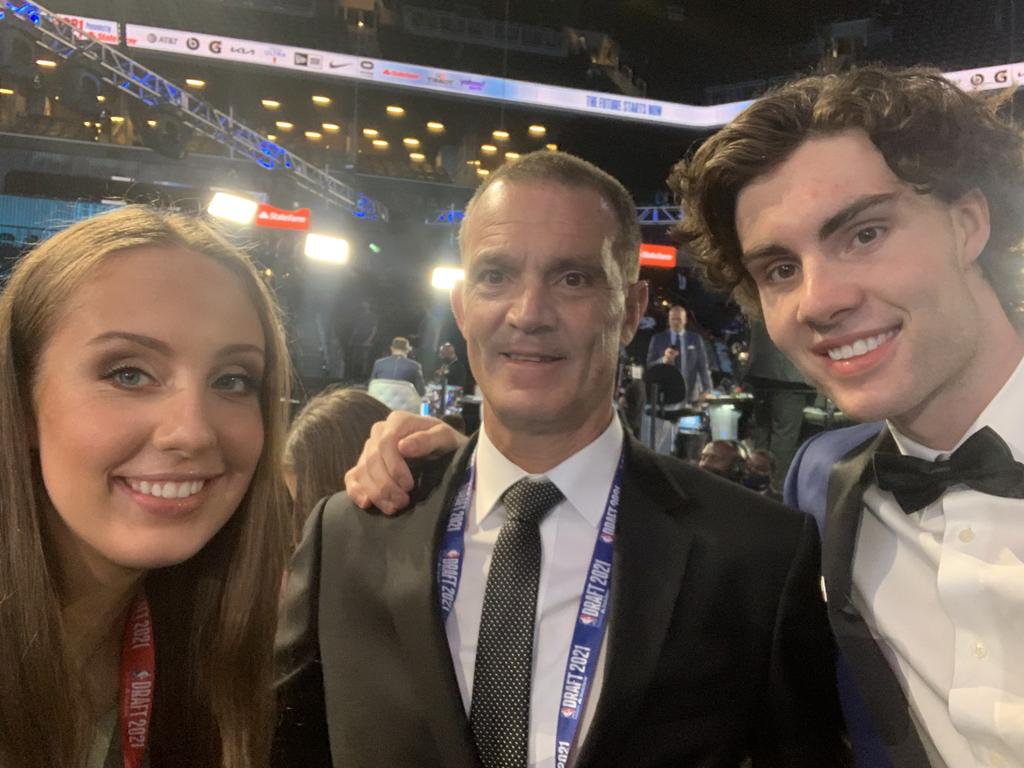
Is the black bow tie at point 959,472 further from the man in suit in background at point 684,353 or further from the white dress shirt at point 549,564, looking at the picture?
the man in suit in background at point 684,353

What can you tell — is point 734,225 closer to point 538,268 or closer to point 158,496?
point 538,268

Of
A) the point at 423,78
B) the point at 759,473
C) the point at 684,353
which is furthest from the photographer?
the point at 423,78

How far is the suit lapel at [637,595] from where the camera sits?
A: 131cm

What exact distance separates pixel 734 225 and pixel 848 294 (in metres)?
0.53

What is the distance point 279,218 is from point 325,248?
1.10 metres

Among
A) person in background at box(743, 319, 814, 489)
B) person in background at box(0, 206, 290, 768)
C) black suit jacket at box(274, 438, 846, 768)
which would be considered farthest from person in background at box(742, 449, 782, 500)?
person in background at box(0, 206, 290, 768)

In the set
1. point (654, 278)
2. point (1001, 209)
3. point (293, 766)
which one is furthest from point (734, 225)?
point (654, 278)

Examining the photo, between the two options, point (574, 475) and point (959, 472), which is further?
point (574, 475)

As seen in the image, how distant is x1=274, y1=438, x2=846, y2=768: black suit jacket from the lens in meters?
1.35

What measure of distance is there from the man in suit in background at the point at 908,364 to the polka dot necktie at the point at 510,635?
0.62 metres

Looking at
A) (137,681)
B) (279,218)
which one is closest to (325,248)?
(279,218)

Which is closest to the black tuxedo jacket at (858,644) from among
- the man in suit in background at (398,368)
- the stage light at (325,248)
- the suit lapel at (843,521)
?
the suit lapel at (843,521)

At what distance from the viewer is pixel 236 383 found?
1.49m

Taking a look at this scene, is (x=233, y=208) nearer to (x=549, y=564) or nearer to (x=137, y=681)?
(x=137, y=681)
